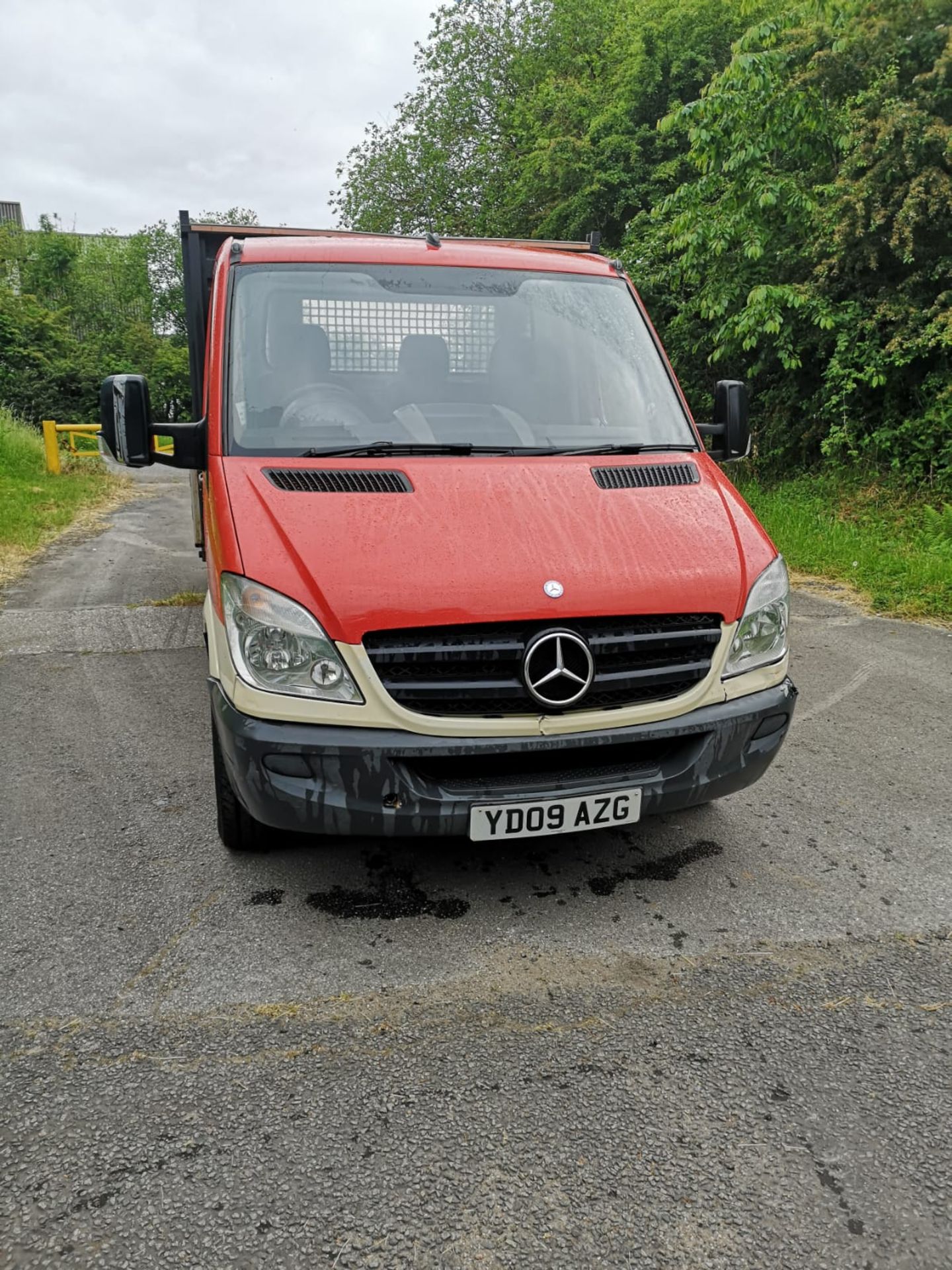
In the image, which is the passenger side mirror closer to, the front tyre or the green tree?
the front tyre

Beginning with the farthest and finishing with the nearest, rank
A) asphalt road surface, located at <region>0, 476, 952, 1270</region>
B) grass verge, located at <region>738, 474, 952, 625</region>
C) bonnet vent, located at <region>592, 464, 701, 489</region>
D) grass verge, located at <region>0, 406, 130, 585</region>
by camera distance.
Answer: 1. grass verge, located at <region>0, 406, 130, 585</region>
2. grass verge, located at <region>738, 474, 952, 625</region>
3. bonnet vent, located at <region>592, 464, 701, 489</region>
4. asphalt road surface, located at <region>0, 476, 952, 1270</region>

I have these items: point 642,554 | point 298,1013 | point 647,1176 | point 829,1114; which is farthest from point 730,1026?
point 642,554

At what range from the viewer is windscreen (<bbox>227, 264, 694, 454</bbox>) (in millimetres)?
3598

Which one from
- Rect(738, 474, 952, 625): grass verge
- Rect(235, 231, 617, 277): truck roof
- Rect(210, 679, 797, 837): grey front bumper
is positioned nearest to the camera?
Rect(210, 679, 797, 837): grey front bumper

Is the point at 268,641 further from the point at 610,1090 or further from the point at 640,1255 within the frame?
the point at 640,1255

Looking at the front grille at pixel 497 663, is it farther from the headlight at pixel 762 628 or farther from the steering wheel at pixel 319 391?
the steering wheel at pixel 319 391

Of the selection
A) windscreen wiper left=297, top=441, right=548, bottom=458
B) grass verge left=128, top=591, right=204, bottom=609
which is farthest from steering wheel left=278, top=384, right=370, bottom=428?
grass verge left=128, top=591, right=204, bottom=609

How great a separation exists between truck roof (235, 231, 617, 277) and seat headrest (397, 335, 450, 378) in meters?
0.42

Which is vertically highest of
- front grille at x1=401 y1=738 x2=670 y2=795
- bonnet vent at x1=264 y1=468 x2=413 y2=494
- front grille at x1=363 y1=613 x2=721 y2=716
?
bonnet vent at x1=264 y1=468 x2=413 y2=494

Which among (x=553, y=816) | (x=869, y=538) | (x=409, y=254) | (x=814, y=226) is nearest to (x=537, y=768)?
(x=553, y=816)

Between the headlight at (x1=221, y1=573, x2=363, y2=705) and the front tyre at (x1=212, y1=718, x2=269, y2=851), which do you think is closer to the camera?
the headlight at (x1=221, y1=573, x2=363, y2=705)

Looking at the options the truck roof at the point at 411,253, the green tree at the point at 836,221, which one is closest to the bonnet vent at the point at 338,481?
the truck roof at the point at 411,253

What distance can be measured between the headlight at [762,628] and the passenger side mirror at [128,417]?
7.89ft

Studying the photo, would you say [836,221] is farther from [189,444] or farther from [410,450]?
[189,444]
